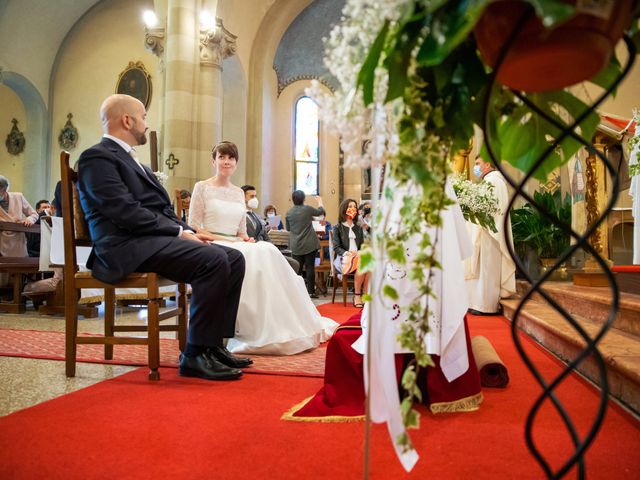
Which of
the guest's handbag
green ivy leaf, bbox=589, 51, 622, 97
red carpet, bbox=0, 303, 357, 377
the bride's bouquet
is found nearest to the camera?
green ivy leaf, bbox=589, 51, 622, 97

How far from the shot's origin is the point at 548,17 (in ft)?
2.09

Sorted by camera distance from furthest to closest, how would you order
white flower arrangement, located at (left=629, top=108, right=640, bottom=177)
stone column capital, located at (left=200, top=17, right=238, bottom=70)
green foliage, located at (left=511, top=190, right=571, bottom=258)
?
stone column capital, located at (left=200, top=17, right=238, bottom=70) < green foliage, located at (left=511, top=190, right=571, bottom=258) < white flower arrangement, located at (left=629, top=108, right=640, bottom=177)

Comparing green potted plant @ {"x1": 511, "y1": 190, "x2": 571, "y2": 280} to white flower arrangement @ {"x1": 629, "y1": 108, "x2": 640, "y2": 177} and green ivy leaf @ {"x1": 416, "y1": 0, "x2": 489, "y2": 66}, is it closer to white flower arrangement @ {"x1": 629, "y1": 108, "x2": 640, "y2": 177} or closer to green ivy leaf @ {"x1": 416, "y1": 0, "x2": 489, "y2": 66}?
white flower arrangement @ {"x1": 629, "y1": 108, "x2": 640, "y2": 177}

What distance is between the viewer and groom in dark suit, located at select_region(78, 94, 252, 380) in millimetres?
2768

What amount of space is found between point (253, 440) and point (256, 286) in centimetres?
207

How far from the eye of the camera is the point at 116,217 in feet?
9.02

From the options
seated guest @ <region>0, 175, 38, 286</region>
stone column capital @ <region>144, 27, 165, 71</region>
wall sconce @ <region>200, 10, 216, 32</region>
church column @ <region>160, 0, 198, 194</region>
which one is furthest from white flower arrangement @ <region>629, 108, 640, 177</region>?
stone column capital @ <region>144, 27, 165, 71</region>

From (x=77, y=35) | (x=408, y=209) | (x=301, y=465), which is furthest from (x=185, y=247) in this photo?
(x=77, y=35)

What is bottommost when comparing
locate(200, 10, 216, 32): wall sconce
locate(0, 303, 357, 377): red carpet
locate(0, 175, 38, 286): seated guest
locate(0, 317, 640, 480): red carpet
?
locate(0, 303, 357, 377): red carpet

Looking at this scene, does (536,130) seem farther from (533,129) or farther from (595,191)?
(595,191)

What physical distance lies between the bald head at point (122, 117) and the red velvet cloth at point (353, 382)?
175 cm

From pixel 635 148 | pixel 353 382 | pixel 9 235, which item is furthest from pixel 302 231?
pixel 353 382

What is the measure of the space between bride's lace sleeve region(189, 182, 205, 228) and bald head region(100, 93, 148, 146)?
1022 millimetres

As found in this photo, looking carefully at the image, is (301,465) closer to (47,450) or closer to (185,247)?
(47,450)
